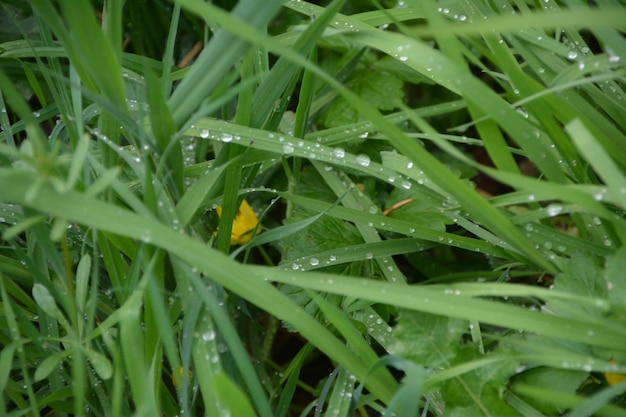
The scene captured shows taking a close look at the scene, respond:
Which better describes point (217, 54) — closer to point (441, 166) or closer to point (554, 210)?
point (441, 166)

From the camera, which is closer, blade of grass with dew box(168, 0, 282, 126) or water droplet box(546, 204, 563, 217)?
blade of grass with dew box(168, 0, 282, 126)

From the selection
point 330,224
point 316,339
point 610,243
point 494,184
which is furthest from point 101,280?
point 494,184

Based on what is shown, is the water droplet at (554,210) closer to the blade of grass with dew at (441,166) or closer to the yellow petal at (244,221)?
the blade of grass with dew at (441,166)

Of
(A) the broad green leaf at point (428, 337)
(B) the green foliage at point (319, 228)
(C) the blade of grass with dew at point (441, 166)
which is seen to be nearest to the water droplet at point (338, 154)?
(B) the green foliage at point (319, 228)

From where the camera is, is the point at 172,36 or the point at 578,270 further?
the point at 172,36

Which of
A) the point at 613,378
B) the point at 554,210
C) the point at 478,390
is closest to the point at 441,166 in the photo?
the point at 554,210

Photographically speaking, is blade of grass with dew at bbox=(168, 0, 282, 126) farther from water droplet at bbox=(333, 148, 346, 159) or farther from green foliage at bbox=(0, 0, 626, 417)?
water droplet at bbox=(333, 148, 346, 159)

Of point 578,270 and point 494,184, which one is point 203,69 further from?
point 494,184

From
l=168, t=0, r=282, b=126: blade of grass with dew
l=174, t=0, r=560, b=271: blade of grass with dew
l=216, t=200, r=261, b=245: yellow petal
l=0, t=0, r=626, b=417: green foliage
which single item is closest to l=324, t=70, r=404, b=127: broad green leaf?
l=0, t=0, r=626, b=417: green foliage

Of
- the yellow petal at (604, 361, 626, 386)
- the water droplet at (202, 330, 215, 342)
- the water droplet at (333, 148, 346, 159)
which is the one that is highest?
the water droplet at (333, 148, 346, 159)
